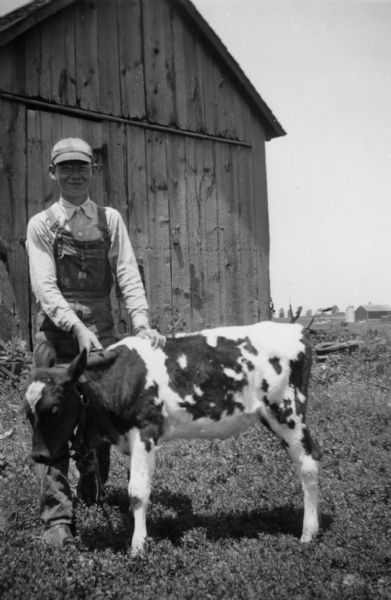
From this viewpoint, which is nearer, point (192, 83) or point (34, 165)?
point (34, 165)

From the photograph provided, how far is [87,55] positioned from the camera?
910cm

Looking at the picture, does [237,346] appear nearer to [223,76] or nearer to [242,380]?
[242,380]

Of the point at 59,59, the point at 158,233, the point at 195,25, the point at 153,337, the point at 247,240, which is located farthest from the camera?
Result: the point at 247,240

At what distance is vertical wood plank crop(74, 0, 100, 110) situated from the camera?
9008 millimetres

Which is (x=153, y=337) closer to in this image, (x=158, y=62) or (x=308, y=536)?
(x=308, y=536)

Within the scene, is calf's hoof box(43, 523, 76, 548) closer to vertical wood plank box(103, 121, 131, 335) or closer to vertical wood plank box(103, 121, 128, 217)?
vertical wood plank box(103, 121, 131, 335)

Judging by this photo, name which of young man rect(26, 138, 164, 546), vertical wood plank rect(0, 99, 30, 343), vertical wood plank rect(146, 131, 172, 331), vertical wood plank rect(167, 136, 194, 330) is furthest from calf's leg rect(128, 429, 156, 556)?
vertical wood plank rect(167, 136, 194, 330)

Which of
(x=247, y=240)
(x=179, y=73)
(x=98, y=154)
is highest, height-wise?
(x=179, y=73)

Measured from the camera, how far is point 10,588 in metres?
3.60

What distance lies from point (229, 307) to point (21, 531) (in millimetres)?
6498

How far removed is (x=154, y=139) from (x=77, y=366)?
6564mm

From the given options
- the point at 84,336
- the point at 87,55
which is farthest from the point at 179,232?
the point at 84,336

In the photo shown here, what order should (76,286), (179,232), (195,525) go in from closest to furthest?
(195,525) → (76,286) → (179,232)

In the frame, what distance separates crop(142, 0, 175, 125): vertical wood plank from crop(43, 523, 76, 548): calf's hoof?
288 inches
